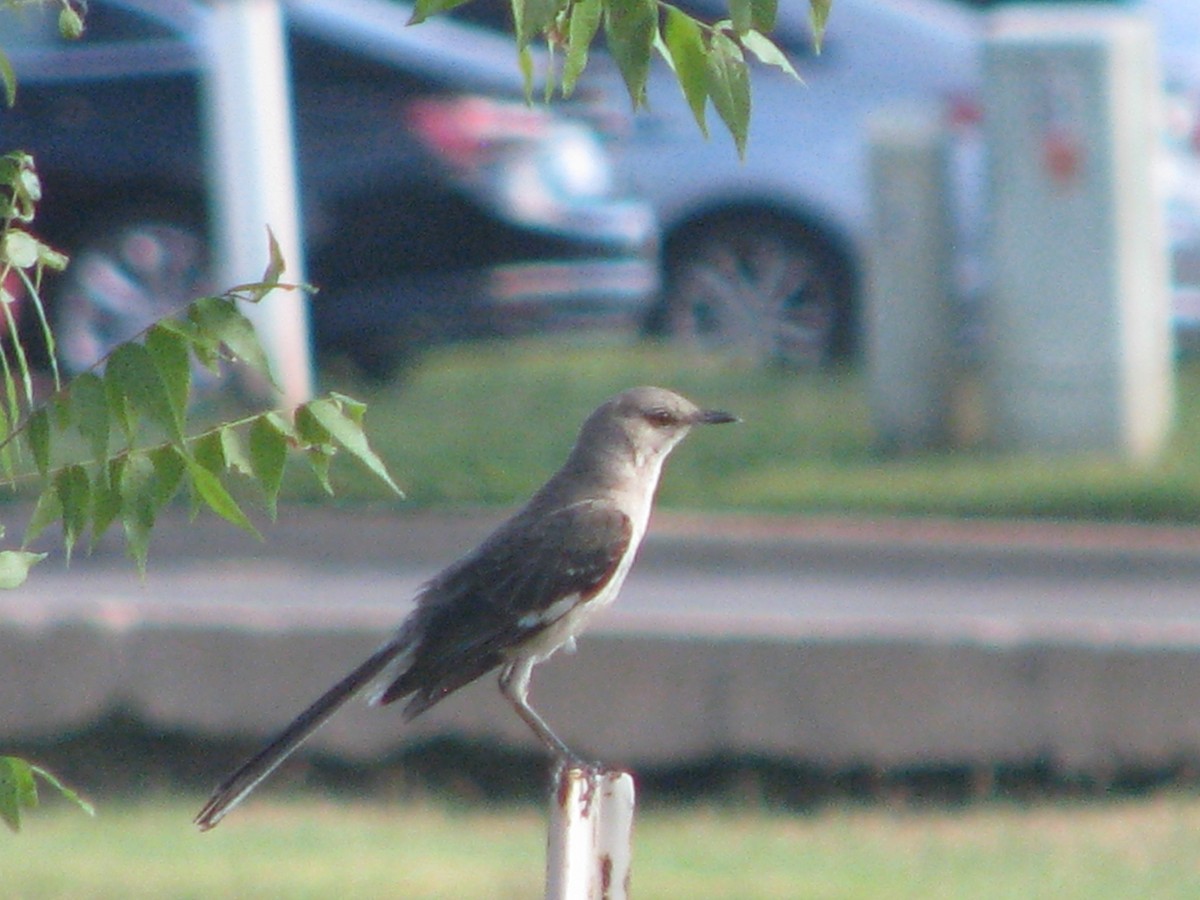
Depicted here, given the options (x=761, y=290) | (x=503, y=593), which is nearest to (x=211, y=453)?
(x=503, y=593)

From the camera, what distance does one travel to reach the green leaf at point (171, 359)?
119 inches

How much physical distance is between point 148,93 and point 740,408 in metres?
4.36

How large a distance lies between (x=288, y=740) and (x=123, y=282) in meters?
11.0

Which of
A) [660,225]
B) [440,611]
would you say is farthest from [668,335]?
[440,611]

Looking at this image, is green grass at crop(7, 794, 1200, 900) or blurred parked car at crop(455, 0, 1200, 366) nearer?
green grass at crop(7, 794, 1200, 900)

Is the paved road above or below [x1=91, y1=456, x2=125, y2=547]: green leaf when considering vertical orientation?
below

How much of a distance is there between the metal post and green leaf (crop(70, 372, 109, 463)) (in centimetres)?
103

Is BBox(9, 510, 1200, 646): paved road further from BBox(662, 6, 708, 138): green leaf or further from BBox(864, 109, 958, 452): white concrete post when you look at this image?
BBox(662, 6, 708, 138): green leaf

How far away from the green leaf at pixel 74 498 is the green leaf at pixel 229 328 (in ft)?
0.92

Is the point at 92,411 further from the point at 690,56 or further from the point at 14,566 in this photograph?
the point at 690,56

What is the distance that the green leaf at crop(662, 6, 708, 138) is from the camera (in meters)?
3.10

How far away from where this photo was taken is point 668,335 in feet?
50.5

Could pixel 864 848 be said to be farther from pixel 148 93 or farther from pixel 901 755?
pixel 148 93

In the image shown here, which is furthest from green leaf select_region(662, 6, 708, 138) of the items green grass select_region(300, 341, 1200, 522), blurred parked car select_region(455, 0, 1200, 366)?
blurred parked car select_region(455, 0, 1200, 366)
